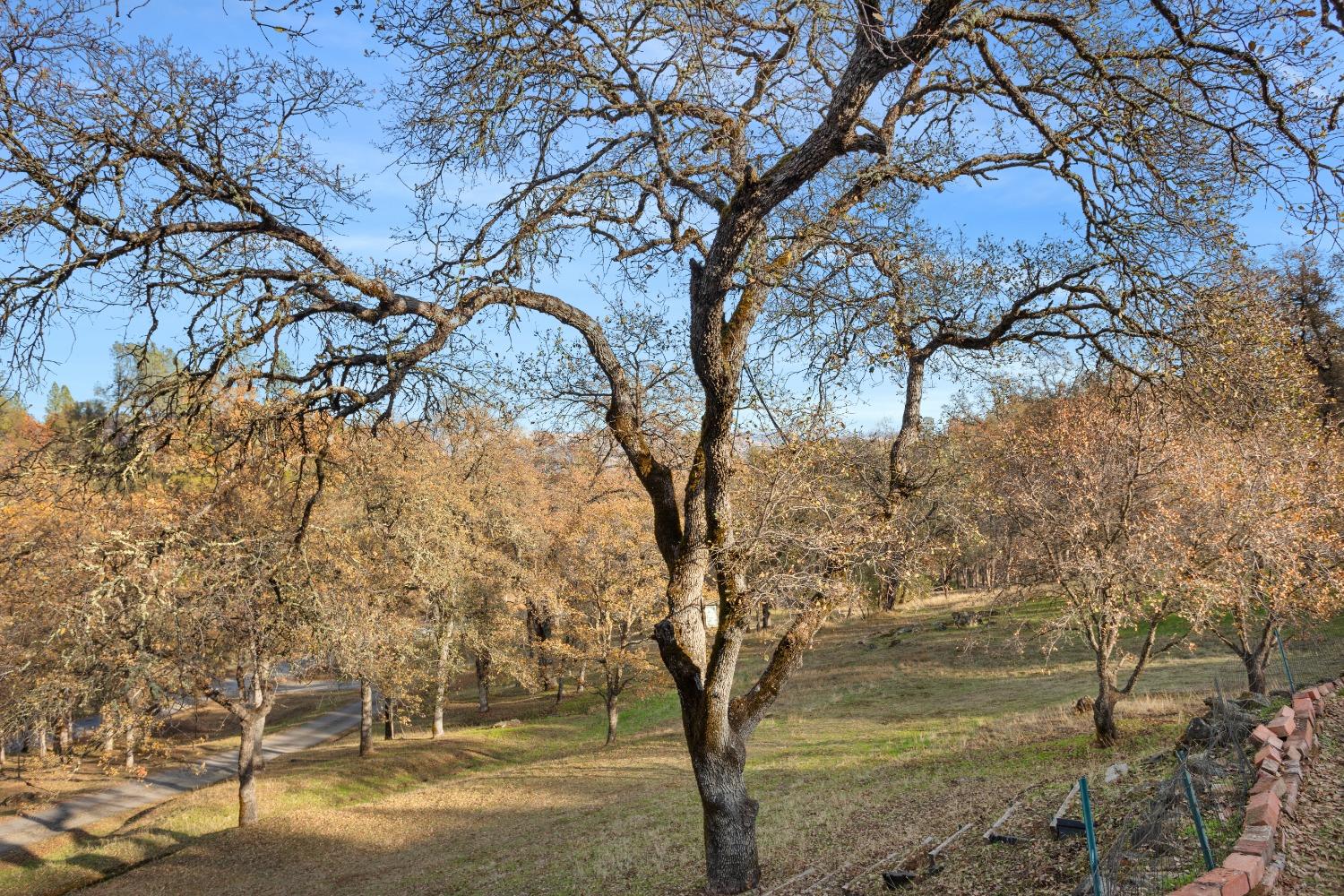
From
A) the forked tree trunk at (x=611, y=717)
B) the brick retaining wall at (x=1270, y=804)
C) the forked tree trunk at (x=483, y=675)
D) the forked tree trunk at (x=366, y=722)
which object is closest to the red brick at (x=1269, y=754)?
the brick retaining wall at (x=1270, y=804)

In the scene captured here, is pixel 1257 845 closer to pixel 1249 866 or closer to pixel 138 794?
pixel 1249 866

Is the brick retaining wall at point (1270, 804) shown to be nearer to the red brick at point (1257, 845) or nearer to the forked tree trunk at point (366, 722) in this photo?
the red brick at point (1257, 845)

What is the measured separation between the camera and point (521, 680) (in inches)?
1185

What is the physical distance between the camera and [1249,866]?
4.63 meters

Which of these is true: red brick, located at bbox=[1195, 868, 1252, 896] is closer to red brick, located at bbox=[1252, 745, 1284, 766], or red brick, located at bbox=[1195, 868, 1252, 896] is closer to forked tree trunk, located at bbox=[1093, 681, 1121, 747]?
red brick, located at bbox=[1252, 745, 1284, 766]

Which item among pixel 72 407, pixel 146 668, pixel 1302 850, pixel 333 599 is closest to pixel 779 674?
pixel 1302 850

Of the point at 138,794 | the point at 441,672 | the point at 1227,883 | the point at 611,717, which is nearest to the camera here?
the point at 1227,883

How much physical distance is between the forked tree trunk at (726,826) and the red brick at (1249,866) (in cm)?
404

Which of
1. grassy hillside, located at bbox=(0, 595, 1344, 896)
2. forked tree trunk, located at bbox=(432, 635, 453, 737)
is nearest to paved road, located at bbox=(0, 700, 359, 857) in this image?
grassy hillside, located at bbox=(0, 595, 1344, 896)

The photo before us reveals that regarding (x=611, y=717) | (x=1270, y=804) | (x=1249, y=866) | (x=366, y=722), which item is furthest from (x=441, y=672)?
(x=1249, y=866)

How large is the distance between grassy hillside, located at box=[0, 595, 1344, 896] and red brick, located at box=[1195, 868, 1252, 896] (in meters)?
2.01

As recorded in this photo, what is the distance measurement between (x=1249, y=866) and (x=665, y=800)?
13508 mm

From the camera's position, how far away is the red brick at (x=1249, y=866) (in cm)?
457

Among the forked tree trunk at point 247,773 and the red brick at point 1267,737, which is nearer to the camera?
the red brick at point 1267,737
